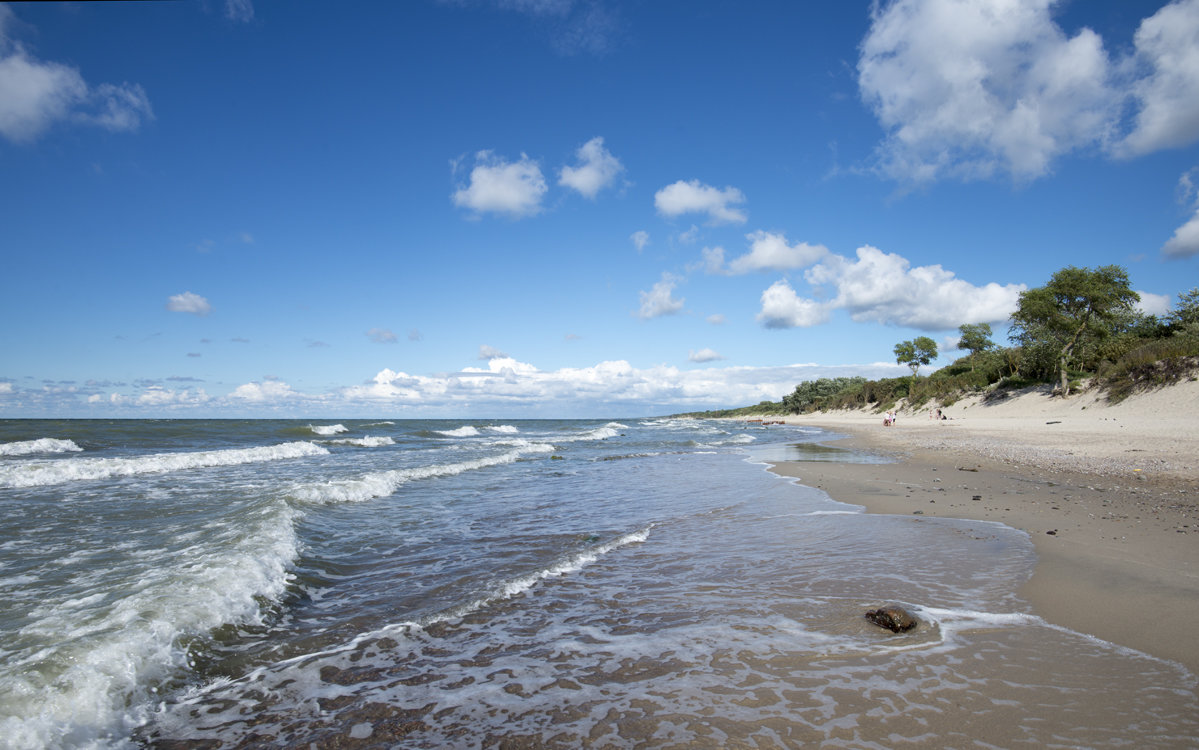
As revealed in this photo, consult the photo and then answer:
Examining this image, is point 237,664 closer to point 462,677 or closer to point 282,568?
point 462,677

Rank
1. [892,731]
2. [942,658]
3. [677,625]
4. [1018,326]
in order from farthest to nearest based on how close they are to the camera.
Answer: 1. [1018,326]
2. [677,625]
3. [942,658]
4. [892,731]

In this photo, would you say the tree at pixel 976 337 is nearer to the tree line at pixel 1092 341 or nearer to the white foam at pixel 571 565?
the tree line at pixel 1092 341

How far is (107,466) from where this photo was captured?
1773 centimetres

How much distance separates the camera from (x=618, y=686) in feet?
12.4

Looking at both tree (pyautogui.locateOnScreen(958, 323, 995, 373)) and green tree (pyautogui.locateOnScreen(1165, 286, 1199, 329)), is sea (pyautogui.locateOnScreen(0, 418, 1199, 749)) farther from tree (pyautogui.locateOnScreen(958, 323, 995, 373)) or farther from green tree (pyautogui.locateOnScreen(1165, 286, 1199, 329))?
tree (pyautogui.locateOnScreen(958, 323, 995, 373))

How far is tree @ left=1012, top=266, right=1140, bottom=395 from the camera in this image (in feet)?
120

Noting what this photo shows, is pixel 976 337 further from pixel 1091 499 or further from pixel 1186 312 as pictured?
pixel 1091 499

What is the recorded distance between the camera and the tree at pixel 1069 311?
36500 mm

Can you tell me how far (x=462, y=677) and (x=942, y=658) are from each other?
3.66 meters

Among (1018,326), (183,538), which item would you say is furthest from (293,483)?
(1018,326)

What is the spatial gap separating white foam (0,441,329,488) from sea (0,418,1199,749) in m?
7.69

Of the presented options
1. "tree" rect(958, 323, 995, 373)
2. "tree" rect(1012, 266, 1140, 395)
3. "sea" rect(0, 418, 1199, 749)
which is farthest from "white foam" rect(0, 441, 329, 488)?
"tree" rect(958, 323, 995, 373)

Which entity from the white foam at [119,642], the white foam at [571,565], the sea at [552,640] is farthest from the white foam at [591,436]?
the white foam at [119,642]

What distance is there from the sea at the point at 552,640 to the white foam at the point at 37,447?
21.9m
